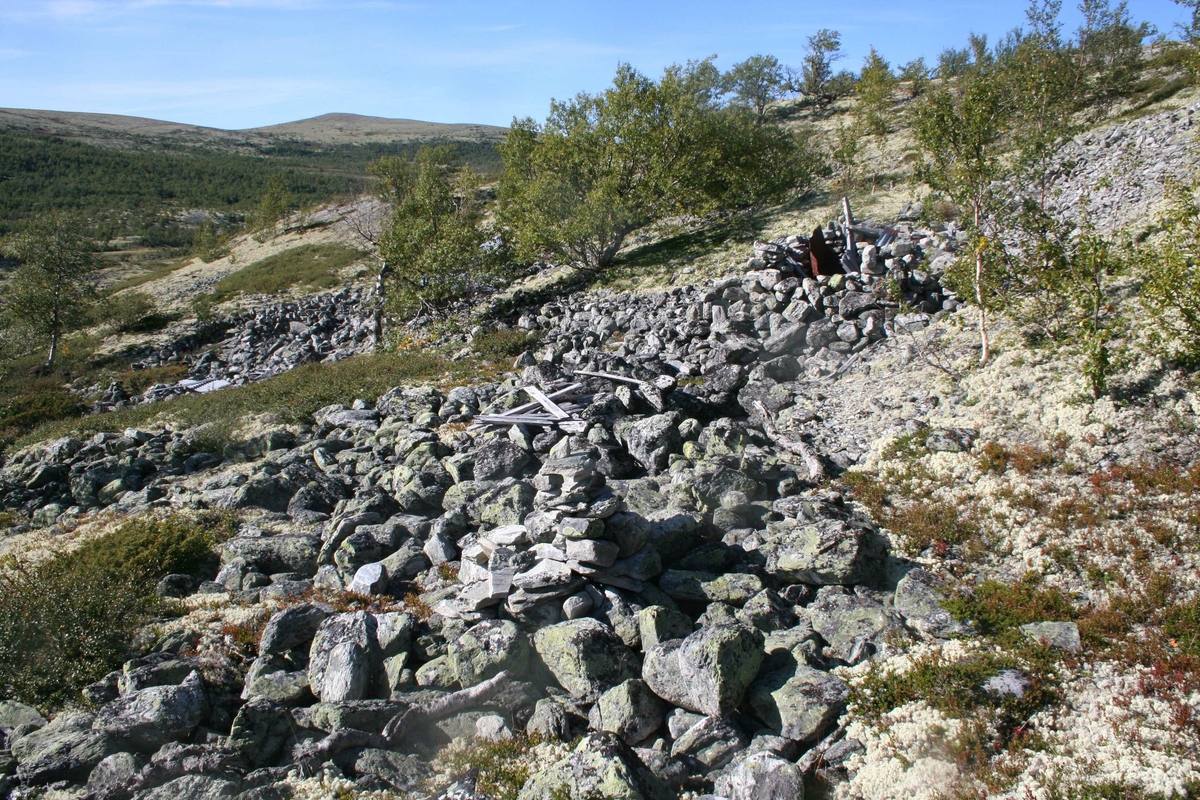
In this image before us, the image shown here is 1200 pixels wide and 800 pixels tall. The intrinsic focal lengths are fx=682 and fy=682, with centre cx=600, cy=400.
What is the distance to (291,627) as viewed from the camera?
8.27m

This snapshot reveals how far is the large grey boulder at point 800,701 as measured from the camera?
6.57 metres

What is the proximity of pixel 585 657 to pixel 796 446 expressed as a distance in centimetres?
644

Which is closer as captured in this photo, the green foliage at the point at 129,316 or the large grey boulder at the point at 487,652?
the large grey boulder at the point at 487,652

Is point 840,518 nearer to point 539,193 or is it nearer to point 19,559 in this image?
point 19,559

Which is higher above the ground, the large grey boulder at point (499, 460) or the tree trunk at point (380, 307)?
the tree trunk at point (380, 307)

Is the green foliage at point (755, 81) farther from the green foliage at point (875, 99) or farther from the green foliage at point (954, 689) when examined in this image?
the green foliage at point (954, 689)

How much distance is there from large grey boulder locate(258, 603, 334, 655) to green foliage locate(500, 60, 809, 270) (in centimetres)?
1900

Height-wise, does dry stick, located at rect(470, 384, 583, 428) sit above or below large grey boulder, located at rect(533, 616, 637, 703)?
above

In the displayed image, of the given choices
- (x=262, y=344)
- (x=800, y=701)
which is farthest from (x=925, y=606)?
(x=262, y=344)

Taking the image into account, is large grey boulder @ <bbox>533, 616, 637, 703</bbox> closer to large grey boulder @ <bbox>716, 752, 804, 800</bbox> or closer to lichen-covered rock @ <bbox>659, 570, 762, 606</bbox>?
lichen-covered rock @ <bbox>659, 570, 762, 606</bbox>

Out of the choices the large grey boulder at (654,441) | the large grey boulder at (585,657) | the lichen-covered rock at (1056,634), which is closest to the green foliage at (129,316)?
the large grey boulder at (654,441)

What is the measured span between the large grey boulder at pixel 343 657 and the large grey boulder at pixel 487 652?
90 centimetres

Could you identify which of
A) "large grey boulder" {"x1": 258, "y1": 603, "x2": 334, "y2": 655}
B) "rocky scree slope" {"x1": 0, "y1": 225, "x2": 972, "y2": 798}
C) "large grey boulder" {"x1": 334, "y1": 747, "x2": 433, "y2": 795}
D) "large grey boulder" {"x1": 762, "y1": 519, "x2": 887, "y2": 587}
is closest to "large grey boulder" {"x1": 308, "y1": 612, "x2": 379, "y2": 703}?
"rocky scree slope" {"x1": 0, "y1": 225, "x2": 972, "y2": 798}

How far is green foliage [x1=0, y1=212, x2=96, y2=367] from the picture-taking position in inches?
1357
